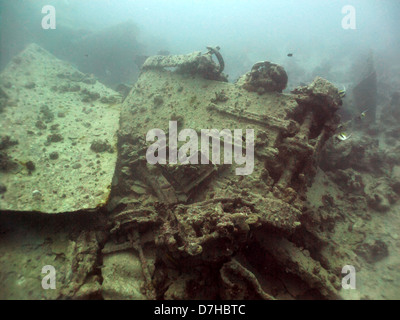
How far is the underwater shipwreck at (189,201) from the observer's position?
3.43 metres

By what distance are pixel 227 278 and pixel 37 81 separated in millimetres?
10551

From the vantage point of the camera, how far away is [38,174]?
15.0 feet

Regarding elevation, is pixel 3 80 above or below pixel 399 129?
above

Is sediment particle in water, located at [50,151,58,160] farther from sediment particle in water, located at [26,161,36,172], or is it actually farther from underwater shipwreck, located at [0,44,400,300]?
sediment particle in water, located at [26,161,36,172]

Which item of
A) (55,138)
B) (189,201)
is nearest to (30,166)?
(55,138)

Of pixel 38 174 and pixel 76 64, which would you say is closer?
pixel 38 174

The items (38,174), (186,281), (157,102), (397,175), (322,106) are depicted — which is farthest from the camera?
(397,175)

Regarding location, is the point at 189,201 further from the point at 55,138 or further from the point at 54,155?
the point at 55,138

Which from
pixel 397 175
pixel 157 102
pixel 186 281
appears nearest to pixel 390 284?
pixel 186 281

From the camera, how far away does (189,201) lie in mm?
4496

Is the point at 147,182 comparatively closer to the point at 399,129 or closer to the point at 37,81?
the point at 37,81

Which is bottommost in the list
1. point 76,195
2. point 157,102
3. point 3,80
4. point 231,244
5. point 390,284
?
point 390,284

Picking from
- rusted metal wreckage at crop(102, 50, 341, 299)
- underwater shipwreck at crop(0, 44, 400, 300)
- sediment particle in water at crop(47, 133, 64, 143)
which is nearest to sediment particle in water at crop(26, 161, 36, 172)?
underwater shipwreck at crop(0, 44, 400, 300)

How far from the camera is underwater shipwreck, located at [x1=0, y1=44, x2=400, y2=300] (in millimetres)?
3434
